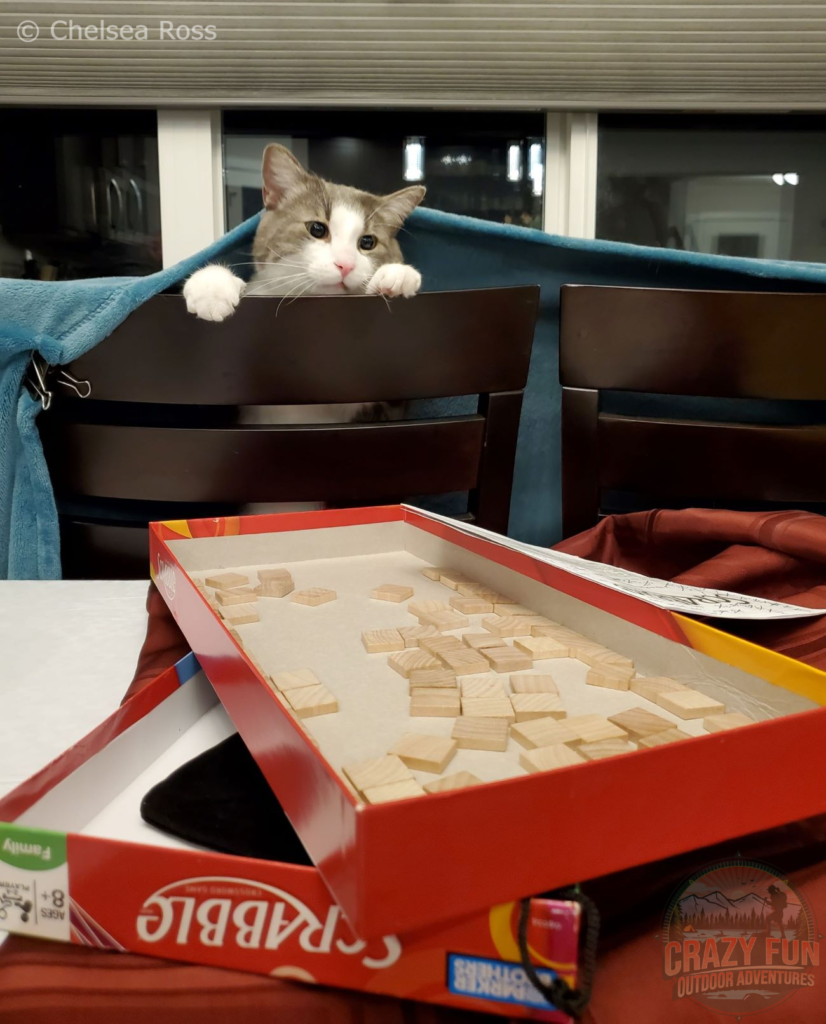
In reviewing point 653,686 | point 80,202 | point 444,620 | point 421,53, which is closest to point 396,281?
point 444,620

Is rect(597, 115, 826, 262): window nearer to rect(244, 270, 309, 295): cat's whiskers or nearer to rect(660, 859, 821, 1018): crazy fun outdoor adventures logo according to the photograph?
rect(244, 270, 309, 295): cat's whiskers

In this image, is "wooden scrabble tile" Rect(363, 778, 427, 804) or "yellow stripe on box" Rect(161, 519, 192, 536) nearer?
"wooden scrabble tile" Rect(363, 778, 427, 804)

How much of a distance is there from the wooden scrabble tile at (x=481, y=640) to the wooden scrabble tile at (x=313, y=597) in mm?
106

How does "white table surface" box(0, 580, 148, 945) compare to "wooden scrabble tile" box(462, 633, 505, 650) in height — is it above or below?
below

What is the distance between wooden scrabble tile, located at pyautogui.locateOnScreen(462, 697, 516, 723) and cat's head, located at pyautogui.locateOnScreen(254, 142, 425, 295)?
35.1 inches

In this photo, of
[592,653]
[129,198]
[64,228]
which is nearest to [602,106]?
[129,198]

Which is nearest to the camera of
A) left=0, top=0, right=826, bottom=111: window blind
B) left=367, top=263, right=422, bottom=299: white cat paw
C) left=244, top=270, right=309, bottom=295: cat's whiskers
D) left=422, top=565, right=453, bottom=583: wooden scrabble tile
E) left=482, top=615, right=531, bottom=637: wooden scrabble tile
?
left=482, top=615, right=531, bottom=637: wooden scrabble tile

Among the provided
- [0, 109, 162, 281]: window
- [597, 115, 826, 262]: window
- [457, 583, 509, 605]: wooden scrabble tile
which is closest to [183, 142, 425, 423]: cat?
[457, 583, 509, 605]: wooden scrabble tile

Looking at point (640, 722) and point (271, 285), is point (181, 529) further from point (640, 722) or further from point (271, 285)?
point (271, 285)

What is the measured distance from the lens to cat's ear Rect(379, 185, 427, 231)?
1107 mm

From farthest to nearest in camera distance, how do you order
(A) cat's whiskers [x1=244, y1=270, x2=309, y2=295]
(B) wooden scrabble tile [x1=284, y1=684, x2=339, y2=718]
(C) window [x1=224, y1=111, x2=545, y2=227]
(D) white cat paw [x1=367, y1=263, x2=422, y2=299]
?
(C) window [x1=224, y1=111, x2=545, y2=227] < (A) cat's whiskers [x1=244, y1=270, x2=309, y2=295] < (D) white cat paw [x1=367, y1=263, x2=422, y2=299] < (B) wooden scrabble tile [x1=284, y1=684, x2=339, y2=718]

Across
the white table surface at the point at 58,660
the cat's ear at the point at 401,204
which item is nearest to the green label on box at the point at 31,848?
the white table surface at the point at 58,660

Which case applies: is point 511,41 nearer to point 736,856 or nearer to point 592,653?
point 592,653

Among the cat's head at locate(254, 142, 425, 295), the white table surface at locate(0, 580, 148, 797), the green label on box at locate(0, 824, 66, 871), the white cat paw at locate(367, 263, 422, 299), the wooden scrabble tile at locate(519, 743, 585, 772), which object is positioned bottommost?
the white table surface at locate(0, 580, 148, 797)
